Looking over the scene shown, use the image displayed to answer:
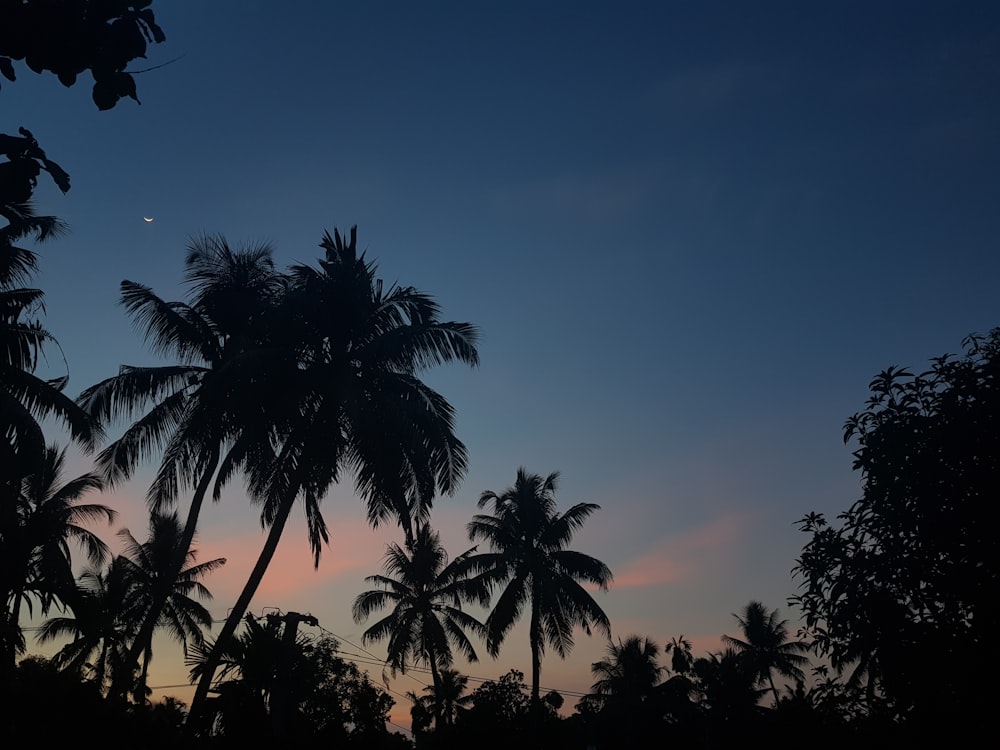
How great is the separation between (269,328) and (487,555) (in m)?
20.1

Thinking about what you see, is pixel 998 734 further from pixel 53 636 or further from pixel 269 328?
pixel 53 636

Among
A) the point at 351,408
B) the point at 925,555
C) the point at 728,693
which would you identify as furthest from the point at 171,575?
the point at 728,693

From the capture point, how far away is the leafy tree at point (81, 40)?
4.74 metres

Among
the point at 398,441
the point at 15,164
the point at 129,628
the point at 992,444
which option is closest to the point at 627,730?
the point at 129,628

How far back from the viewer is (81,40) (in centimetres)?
488

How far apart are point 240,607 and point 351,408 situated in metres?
5.53

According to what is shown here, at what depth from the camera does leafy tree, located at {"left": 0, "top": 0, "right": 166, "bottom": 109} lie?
15.6 ft

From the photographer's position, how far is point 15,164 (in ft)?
15.4

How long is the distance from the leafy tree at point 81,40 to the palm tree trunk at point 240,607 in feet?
51.6

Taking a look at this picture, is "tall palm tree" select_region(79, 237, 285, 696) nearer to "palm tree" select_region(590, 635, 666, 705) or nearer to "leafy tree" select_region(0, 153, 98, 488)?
"leafy tree" select_region(0, 153, 98, 488)

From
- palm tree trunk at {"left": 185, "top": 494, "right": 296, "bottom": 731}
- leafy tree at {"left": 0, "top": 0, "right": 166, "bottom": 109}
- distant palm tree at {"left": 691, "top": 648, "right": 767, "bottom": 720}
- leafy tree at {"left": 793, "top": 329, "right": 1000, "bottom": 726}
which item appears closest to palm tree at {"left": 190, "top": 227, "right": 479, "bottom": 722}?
palm tree trunk at {"left": 185, "top": 494, "right": 296, "bottom": 731}

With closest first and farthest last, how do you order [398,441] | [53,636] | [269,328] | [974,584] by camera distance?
1. [974,584]
2. [398,441]
3. [269,328]
4. [53,636]

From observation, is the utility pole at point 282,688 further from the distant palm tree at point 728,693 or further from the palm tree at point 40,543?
the distant palm tree at point 728,693

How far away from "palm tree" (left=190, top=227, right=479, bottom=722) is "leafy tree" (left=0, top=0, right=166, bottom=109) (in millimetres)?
15199
